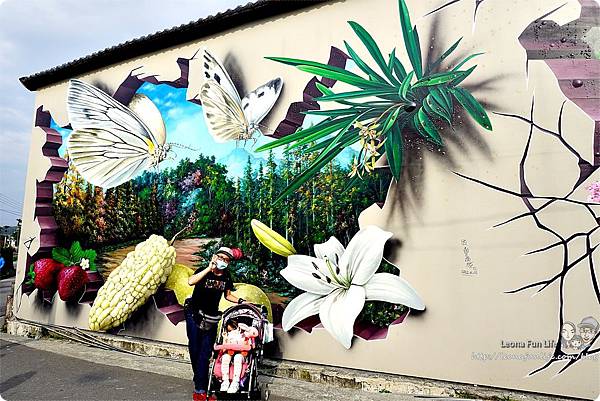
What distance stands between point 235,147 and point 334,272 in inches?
92.2

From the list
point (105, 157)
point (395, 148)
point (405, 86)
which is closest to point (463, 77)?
point (405, 86)

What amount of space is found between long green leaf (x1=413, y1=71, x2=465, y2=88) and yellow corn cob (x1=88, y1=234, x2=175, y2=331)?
14.0 ft

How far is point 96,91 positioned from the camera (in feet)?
27.3

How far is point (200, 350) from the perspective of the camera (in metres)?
5.06

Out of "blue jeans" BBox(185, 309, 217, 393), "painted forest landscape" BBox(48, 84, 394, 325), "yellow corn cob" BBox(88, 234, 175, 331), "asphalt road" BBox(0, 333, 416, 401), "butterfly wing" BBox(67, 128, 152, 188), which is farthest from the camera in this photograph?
"butterfly wing" BBox(67, 128, 152, 188)

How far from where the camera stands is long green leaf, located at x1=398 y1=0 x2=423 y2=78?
222 inches

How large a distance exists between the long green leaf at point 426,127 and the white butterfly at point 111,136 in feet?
13.1

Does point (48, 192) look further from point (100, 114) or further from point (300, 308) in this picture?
point (300, 308)

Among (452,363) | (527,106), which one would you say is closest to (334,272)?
(452,363)

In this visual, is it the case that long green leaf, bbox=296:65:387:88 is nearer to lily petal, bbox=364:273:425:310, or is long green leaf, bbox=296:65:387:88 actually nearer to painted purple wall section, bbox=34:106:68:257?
lily petal, bbox=364:273:425:310

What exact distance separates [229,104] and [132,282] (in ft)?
10.0

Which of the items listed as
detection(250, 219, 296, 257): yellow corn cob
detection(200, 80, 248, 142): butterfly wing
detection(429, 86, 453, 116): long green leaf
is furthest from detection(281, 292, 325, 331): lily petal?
detection(429, 86, 453, 116): long green leaf

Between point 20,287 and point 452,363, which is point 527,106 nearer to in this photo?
point 452,363

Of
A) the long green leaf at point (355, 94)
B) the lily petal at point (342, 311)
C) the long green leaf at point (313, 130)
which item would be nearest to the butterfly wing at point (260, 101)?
the long green leaf at point (313, 130)
